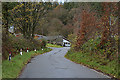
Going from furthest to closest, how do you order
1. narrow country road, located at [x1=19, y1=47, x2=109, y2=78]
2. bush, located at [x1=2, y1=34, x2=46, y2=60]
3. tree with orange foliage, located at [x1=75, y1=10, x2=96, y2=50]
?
1. tree with orange foliage, located at [x1=75, y1=10, x2=96, y2=50]
2. bush, located at [x1=2, y1=34, x2=46, y2=60]
3. narrow country road, located at [x1=19, y1=47, x2=109, y2=78]

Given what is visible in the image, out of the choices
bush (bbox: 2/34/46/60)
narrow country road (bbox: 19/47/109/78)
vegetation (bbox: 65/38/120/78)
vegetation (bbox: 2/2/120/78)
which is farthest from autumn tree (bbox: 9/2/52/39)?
narrow country road (bbox: 19/47/109/78)

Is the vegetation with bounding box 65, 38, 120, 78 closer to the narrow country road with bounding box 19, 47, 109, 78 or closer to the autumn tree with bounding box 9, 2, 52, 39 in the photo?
the narrow country road with bounding box 19, 47, 109, 78

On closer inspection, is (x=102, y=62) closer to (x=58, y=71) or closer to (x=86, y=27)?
(x=58, y=71)

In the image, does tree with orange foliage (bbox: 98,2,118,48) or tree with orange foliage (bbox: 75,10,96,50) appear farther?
tree with orange foliage (bbox: 75,10,96,50)

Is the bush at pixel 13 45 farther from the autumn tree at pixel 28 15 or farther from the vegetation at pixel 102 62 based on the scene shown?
the vegetation at pixel 102 62

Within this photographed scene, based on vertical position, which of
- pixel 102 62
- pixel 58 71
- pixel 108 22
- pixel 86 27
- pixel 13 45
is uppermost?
pixel 108 22

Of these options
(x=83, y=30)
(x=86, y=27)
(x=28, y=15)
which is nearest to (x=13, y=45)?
(x=83, y=30)

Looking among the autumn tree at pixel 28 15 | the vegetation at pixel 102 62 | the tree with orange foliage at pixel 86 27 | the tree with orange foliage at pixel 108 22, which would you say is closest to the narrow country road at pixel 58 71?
the vegetation at pixel 102 62

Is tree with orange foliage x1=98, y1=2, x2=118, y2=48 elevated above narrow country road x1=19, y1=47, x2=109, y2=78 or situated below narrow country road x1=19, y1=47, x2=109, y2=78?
above

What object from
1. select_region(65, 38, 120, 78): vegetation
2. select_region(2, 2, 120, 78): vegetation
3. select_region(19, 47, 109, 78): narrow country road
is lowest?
select_region(19, 47, 109, 78): narrow country road

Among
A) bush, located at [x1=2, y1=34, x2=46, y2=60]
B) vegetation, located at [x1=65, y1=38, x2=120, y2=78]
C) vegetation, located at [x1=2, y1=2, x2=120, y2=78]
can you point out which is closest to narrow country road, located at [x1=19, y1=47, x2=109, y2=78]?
vegetation, located at [x1=65, y1=38, x2=120, y2=78]

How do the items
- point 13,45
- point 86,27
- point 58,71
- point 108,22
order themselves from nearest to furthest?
point 58,71 → point 108,22 → point 13,45 → point 86,27

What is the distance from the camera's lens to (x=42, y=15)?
37.9 metres

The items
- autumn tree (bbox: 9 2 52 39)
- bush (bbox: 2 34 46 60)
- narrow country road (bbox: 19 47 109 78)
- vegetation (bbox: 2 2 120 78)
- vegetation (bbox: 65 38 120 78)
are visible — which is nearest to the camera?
narrow country road (bbox: 19 47 109 78)
